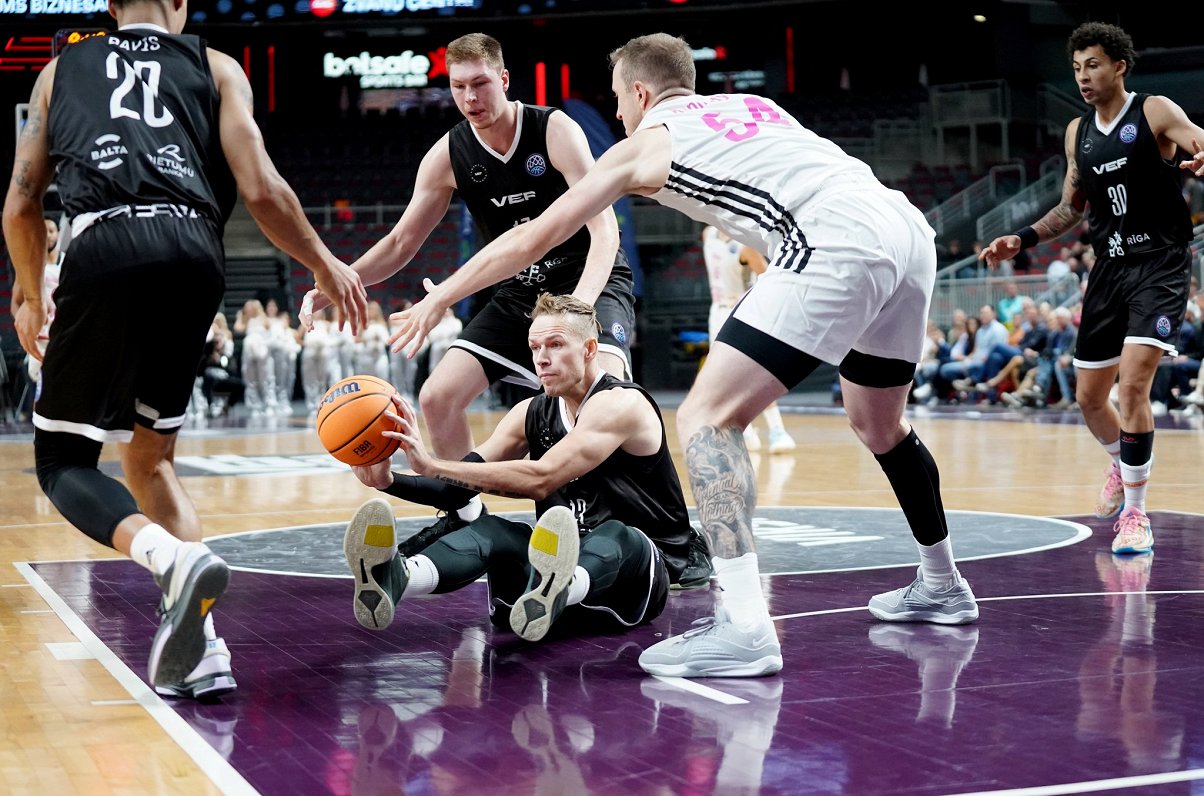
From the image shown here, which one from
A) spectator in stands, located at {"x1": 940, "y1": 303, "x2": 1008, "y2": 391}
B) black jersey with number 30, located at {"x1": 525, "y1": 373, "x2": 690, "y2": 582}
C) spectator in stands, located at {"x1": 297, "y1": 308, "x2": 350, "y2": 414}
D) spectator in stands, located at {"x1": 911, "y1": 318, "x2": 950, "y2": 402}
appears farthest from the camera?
spectator in stands, located at {"x1": 297, "y1": 308, "x2": 350, "y2": 414}

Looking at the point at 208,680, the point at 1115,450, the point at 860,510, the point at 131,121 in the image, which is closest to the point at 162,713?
the point at 208,680

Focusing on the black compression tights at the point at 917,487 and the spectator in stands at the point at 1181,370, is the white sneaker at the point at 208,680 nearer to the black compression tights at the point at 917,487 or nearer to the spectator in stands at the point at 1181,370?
the black compression tights at the point at 917,487

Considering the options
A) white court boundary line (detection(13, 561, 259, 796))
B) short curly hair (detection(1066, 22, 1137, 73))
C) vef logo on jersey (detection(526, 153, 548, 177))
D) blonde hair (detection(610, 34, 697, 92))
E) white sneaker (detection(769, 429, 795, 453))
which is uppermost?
short curly hair (detection(1066, 22, 1137, 73))

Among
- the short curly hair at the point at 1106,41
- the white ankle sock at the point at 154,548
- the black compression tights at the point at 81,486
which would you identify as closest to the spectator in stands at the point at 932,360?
the short curly hair at the point at 1106,41

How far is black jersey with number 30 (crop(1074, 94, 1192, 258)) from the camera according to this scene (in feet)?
21.9

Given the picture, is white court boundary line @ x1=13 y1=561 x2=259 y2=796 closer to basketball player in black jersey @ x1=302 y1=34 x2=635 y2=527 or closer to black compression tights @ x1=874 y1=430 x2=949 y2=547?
basketball player in black jersey @ x1=302 y1=34 x2=635 y2=527

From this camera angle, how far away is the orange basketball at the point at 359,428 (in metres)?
4.14

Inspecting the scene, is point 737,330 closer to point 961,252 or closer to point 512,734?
point 512,734

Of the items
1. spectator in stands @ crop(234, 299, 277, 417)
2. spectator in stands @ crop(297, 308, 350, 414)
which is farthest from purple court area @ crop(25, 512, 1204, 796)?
spectator in stands @ crop(297, 308, 350, 414)

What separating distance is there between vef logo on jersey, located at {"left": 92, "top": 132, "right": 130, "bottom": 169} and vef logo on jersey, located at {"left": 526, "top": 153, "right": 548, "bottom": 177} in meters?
2.29

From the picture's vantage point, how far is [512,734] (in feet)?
11.0

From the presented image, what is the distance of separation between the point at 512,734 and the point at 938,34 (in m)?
32.4

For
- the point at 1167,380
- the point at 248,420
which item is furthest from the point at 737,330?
the point at 248,420

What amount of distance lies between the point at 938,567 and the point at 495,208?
2.42 metres
